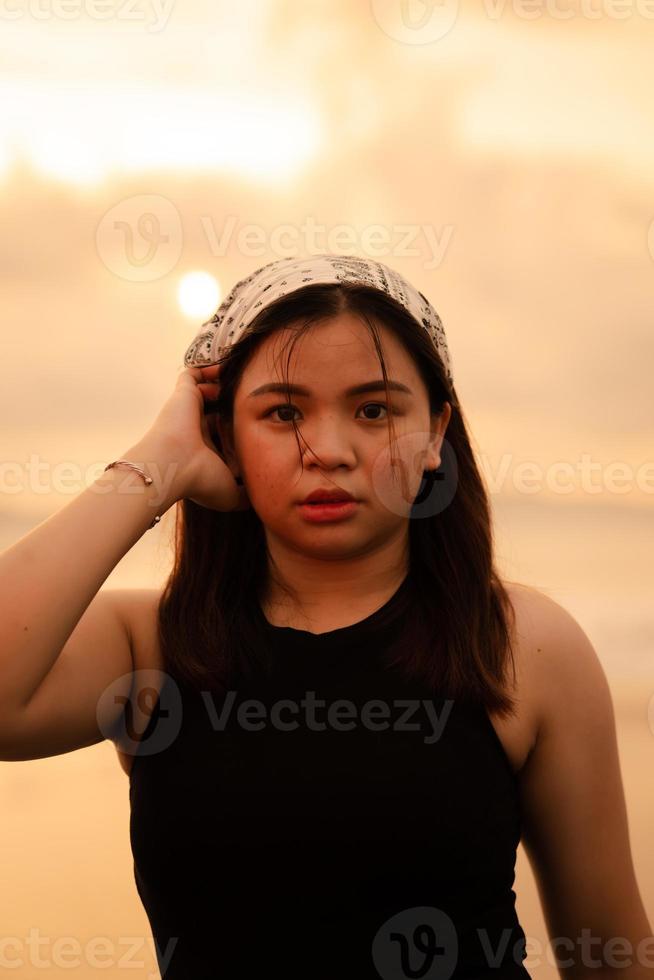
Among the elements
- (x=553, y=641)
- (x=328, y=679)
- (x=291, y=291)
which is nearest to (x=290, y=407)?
(x=291, y=291)

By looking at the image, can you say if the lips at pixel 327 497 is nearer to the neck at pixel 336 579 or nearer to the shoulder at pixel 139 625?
the neck at pixel 336 579

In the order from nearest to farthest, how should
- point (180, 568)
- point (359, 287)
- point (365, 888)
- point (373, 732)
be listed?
point (365, 888) < point (373, 732) < point (359, 287) < point (180, 568)

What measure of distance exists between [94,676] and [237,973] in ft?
1.96

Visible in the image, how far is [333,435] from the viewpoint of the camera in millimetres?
2082

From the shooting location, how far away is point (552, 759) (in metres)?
2.16

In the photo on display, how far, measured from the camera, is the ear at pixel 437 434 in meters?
2.27

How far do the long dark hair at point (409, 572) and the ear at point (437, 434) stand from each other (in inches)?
0.6

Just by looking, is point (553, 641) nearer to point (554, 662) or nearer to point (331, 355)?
point (554, 662)

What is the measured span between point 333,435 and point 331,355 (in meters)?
0.16

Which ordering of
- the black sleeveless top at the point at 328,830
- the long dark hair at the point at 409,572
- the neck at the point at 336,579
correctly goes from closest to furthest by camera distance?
the black sleeveless top at the point at 328,830, the long dark hair at the point at 409,572, the neck at the point at 336,579

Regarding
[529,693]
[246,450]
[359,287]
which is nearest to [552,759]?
[529,693]

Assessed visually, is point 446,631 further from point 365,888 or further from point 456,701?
point 365,888

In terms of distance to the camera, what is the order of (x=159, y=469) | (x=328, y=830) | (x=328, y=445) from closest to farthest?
(x=328, y=830)
(x=328, y=445)
(x=159, y=469)

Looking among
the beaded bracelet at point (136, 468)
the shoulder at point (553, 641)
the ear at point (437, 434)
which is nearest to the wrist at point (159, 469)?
the beaded bracelet at point (136, 468)
